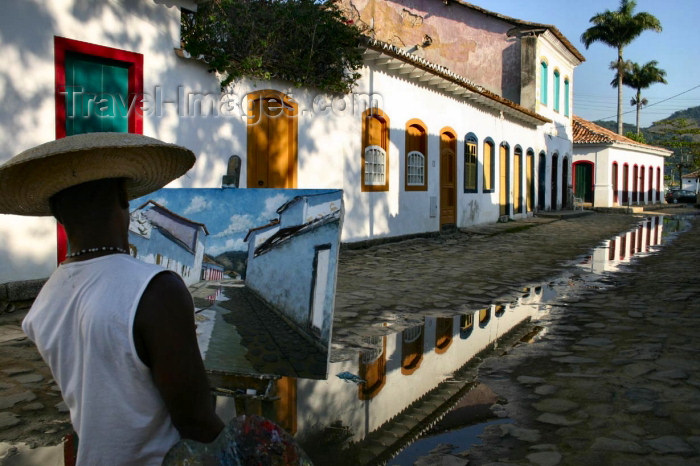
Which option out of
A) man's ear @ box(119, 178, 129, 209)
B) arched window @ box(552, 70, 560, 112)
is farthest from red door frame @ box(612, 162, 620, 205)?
man's ear @ box(119, 178, 129, 209)

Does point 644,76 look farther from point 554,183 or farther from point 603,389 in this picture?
point 603,389

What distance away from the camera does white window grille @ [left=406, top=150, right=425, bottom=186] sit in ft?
48.6

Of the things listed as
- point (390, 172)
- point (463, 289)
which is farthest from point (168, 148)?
point (390, 172)

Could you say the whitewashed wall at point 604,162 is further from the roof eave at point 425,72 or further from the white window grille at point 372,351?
the white window grille at point 372,351

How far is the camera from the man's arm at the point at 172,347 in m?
1.36

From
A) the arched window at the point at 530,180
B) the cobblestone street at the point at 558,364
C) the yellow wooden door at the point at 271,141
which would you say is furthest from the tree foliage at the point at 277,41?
A: the arched window at the point at 530,180

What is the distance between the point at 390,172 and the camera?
13.8m

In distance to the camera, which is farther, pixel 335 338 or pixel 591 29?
pixel 591 29

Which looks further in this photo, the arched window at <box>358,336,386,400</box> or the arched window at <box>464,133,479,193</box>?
the arched window at <box>464,133,479,193</box>

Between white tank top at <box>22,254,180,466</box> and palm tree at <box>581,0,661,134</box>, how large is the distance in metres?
47.1

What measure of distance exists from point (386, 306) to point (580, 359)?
2.54 m

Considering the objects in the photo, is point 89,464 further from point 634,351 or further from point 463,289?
point 463,289

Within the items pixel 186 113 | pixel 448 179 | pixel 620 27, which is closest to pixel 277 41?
pixel 186 113

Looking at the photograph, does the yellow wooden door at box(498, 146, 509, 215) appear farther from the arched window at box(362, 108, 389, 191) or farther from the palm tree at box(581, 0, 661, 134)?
the palm tree at box(581, 0, 661, 134)
